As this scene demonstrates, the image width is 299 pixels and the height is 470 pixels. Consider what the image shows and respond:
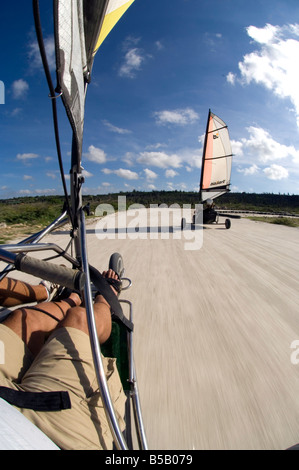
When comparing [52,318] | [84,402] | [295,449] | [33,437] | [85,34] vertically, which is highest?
[85,34]

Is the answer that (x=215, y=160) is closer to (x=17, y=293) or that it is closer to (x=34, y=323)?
(x=17, y=293)

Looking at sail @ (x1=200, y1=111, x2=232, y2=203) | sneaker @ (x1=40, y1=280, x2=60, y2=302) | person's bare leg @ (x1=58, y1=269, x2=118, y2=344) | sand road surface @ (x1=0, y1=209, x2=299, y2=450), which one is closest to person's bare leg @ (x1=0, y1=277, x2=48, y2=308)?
sneaker @ (x1=40, y1=280, x2=60, y2=302)

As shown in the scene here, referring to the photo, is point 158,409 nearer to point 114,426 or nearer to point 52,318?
point 114,426

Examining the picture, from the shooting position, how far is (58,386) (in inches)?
37.9

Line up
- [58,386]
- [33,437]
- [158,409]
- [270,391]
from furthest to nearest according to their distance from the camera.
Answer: [270,391] < [158,409] < [58,386] < [33,437]

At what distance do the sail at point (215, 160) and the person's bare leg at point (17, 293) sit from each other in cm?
1061

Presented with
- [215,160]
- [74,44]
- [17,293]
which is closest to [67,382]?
[17,293]

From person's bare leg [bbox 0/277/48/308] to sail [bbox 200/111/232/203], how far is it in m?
10.6

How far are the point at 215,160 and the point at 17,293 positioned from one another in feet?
40.6

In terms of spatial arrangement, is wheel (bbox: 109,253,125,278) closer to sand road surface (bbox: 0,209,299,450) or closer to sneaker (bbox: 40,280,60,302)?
sand road surface (bbox: 0,209,299,450)

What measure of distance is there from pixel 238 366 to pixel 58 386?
1378 millimetres

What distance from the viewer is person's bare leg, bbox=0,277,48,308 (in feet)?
6.03

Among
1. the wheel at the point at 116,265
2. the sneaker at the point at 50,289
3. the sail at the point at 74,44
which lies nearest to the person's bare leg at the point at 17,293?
the sneaker at the point at 50,289
